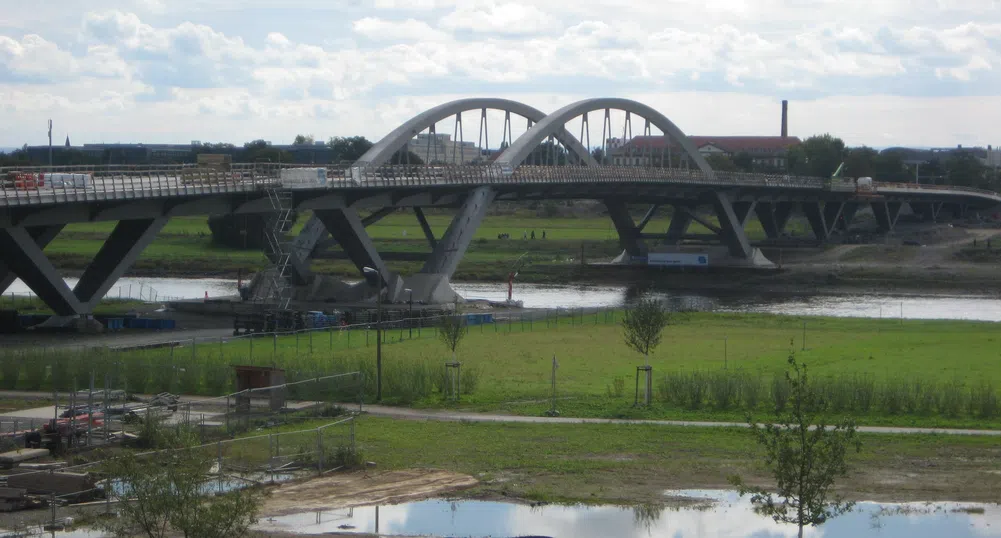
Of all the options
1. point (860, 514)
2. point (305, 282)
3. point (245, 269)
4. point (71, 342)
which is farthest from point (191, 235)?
point (860, 514)

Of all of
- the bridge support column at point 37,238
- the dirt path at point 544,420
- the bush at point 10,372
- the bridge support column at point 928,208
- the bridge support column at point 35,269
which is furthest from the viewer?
→ the bridge support column at point 928,208

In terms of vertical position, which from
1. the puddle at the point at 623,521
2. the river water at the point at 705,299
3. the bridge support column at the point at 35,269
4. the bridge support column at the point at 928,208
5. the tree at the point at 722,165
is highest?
the tree at the point at 722,165

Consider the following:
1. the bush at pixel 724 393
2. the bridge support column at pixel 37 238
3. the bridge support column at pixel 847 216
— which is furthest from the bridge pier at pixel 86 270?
the bridge support column at pixel 847 216

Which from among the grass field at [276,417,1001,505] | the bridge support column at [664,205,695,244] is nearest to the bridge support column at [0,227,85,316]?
the grass field at [276,417,1001,505]

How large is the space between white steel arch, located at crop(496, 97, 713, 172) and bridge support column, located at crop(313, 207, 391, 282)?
17.3 meters

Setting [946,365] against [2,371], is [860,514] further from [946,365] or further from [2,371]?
[2,371]

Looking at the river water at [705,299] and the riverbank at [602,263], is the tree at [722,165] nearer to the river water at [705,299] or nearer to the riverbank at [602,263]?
the riverbank at [602,263]

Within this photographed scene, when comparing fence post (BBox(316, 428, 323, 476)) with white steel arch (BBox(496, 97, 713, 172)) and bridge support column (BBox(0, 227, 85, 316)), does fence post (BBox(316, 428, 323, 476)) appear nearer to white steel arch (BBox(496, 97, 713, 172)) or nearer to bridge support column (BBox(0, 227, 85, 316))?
bridge support column (BBox(0, 227, 85, 316))

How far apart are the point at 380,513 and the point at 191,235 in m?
118

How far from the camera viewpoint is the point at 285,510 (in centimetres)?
2734

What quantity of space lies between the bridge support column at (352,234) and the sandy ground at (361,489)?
46308 mm

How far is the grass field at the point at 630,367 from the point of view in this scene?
127 ft

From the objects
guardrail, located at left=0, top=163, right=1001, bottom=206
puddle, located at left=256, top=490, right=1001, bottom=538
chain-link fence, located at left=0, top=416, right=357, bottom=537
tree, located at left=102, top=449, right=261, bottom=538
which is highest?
guardrail, located at left=0, top=163, right=1001, bottom=206

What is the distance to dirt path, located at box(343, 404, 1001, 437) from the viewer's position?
3578 cm
